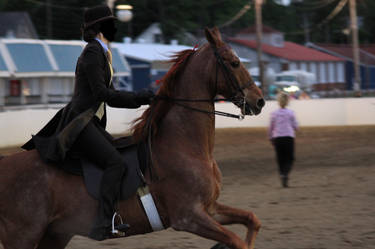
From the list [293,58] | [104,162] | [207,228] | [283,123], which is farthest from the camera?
[293,58]

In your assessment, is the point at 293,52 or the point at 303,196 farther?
the point at 293,52

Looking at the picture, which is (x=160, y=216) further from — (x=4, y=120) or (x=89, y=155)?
(x=4, y=120)

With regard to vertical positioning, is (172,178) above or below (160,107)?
below

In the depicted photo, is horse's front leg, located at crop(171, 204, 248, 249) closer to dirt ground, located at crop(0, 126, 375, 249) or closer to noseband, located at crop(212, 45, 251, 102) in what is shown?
noseband, located at crop(212, 45, 251, 102)

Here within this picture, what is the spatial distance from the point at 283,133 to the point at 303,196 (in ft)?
4.98

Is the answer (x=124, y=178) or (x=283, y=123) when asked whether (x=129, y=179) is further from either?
(x=283, y=123)

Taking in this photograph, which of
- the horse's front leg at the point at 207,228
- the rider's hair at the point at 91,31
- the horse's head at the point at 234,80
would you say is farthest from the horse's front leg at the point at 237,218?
the rider's hair at the point at 91,31

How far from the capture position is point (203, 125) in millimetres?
5504

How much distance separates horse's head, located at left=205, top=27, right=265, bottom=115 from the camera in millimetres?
5379

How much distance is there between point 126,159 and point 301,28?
88879mm

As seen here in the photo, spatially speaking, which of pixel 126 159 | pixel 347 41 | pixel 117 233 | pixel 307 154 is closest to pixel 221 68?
pixel 126 159

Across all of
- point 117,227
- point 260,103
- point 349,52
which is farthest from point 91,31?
point 349,52

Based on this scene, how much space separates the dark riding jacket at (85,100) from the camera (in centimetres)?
517

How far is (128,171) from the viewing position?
5309 millimetres
